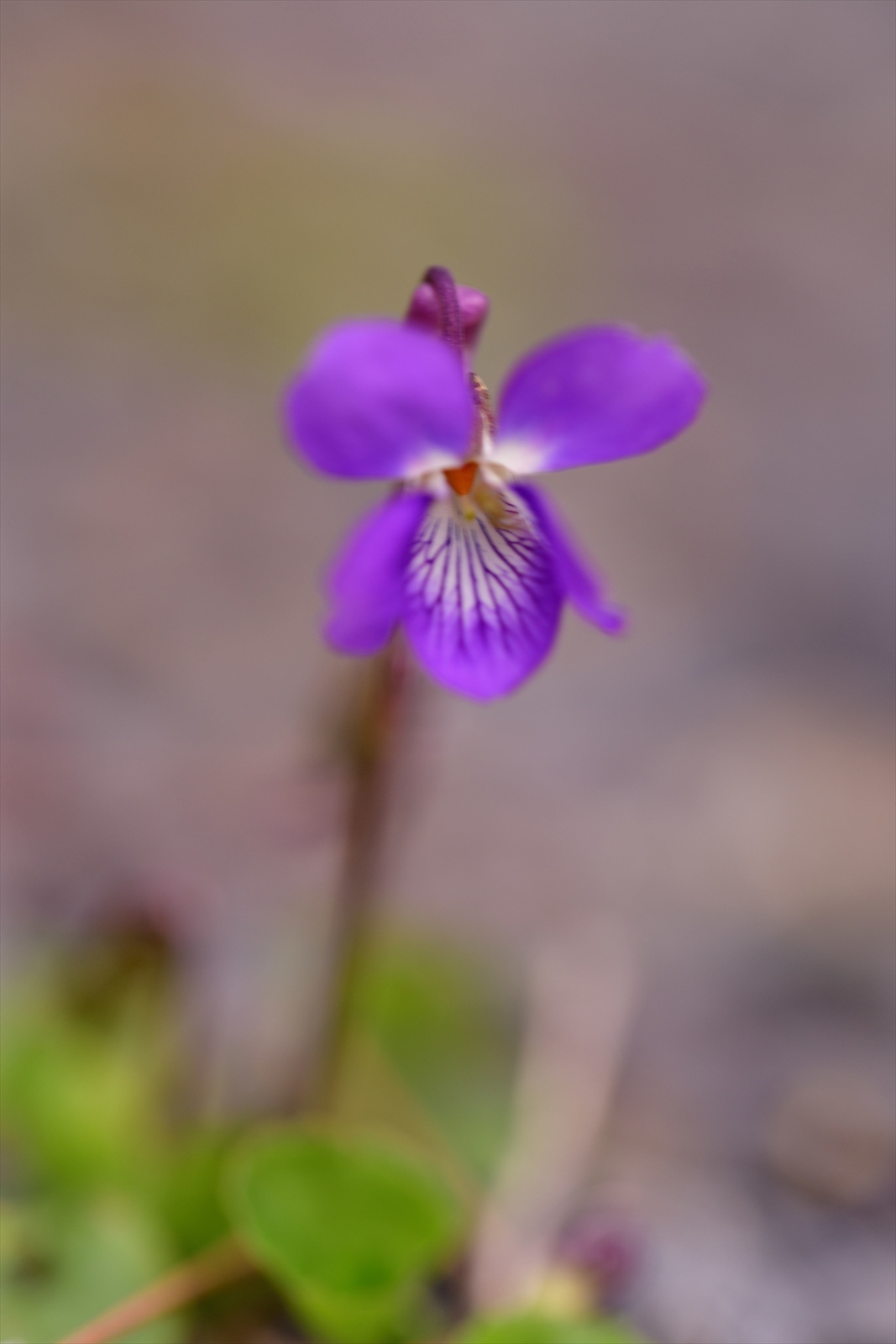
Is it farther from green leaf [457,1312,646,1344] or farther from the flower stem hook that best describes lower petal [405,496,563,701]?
green leaf [457,1312,646,1344]

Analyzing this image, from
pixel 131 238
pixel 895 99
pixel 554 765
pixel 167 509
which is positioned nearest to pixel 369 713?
pixel 554 765

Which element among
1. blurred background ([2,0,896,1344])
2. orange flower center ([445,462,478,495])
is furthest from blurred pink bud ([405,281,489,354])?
blurred background ([2,0,896,1344])

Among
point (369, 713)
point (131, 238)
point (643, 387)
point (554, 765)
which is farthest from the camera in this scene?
point (131, 238)

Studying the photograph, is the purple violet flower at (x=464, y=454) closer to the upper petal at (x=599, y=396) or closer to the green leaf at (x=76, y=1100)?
the upper petal at (x=599, y=396)

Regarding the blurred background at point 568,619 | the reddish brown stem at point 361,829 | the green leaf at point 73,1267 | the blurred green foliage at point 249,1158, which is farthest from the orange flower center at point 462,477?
the green leaf at point 73,1267

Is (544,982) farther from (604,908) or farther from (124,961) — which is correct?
(124,961)

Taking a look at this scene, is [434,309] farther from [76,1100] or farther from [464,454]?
[76,1100]
